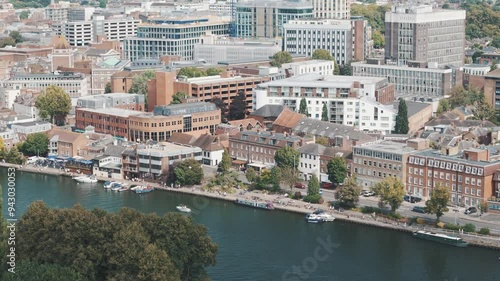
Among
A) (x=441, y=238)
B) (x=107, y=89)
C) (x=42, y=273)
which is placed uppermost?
(x=107, y=89)

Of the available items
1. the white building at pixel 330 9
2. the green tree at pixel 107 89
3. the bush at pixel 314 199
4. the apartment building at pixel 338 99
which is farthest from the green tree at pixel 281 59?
the bush at pixel 314 199

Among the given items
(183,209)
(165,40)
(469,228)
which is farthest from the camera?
(165,40)

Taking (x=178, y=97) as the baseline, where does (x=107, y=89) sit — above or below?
below

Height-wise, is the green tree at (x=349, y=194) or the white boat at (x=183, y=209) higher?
the green tree at (x=349, y=194)

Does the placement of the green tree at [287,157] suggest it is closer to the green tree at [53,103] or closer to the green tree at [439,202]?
the green tree at [439,202]

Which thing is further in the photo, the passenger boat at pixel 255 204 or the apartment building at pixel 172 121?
the apartment building at pixel 172 121

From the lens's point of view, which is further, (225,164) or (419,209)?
(225,164)

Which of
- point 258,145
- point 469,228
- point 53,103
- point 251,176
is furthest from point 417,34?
point 469,228

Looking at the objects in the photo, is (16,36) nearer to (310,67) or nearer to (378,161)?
(310,67)
